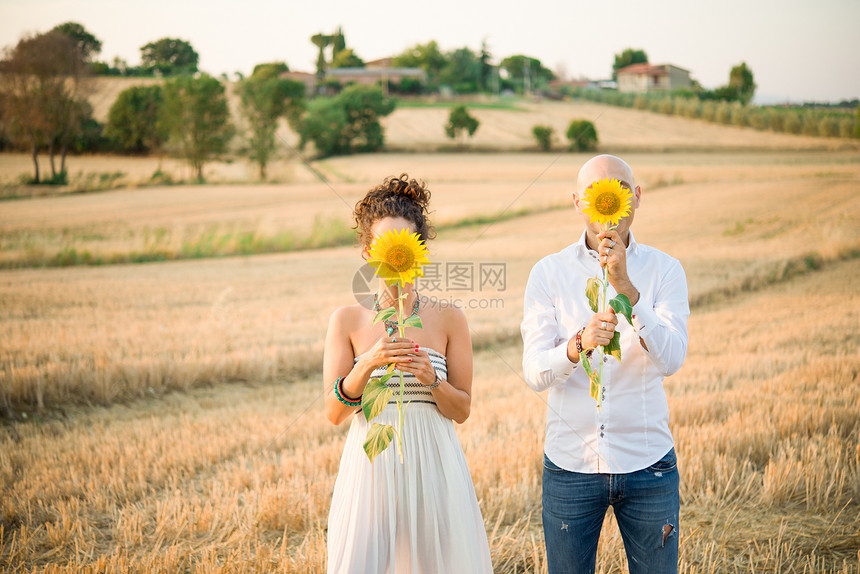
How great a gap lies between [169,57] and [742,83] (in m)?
21.7

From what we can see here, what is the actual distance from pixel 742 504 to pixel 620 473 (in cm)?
254

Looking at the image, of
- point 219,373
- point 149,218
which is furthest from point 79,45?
point 219,373

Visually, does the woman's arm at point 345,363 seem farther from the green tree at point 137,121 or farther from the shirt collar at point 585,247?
the green tree at point 137,121

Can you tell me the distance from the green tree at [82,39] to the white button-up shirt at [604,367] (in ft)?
63.1

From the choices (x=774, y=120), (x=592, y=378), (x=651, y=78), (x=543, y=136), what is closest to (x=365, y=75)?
(x=543, y=136)

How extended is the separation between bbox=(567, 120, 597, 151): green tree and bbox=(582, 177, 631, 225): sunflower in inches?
1132

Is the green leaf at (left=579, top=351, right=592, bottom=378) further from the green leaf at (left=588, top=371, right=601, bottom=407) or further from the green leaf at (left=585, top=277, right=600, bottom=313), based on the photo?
the green leaf at (left=585, top=277, right=600, bottom=313)

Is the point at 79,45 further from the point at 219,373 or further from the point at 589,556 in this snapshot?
the point at 589,556

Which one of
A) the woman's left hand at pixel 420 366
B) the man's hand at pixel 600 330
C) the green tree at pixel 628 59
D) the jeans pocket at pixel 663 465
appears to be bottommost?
the jeans pocket at pixel 663 465

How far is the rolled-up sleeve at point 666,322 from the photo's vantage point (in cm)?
250

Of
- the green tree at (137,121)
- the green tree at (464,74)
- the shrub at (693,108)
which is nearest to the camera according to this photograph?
the green tree at (137,121)

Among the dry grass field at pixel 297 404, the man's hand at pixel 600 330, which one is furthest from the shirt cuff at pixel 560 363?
the dry grass field at pixel 297 404

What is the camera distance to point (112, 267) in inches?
651

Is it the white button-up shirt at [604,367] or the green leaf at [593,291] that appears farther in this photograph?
the white button-up shirt at [604,367]
